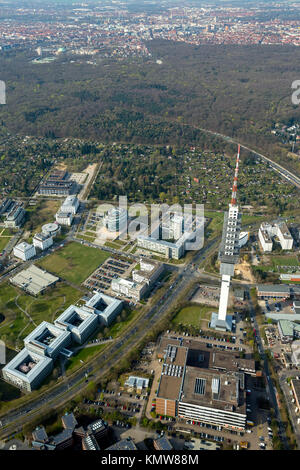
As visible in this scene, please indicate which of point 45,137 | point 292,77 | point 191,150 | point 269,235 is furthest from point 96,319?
point 292,77

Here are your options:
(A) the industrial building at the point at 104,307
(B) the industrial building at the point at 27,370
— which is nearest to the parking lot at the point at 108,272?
(A) the industrial building at the point at 104,307

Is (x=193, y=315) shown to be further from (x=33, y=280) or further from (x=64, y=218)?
(x=64, y=218)

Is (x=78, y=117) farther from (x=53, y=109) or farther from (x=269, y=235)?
(x=269, y=235)

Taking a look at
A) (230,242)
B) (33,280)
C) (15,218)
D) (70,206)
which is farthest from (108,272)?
(15,218)

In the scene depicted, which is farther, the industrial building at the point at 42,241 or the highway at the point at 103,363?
the industrial building at the point at 42,241

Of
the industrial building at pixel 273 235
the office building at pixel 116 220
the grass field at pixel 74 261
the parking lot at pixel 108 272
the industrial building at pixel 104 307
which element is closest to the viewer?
the industrial building at pixel 104 307

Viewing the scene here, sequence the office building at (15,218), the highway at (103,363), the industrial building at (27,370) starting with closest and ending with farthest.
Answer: the highway at (103,363) → the industrial building at (27,370) → the office building at (15,218)

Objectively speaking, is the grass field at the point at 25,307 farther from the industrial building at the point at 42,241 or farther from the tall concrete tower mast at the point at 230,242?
the tall concrete tower mast at the point at 230,242

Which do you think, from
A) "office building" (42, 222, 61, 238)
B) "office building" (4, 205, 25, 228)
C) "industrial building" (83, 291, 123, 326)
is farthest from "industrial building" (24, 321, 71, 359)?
"office building" (4, 205, 25, 228)
